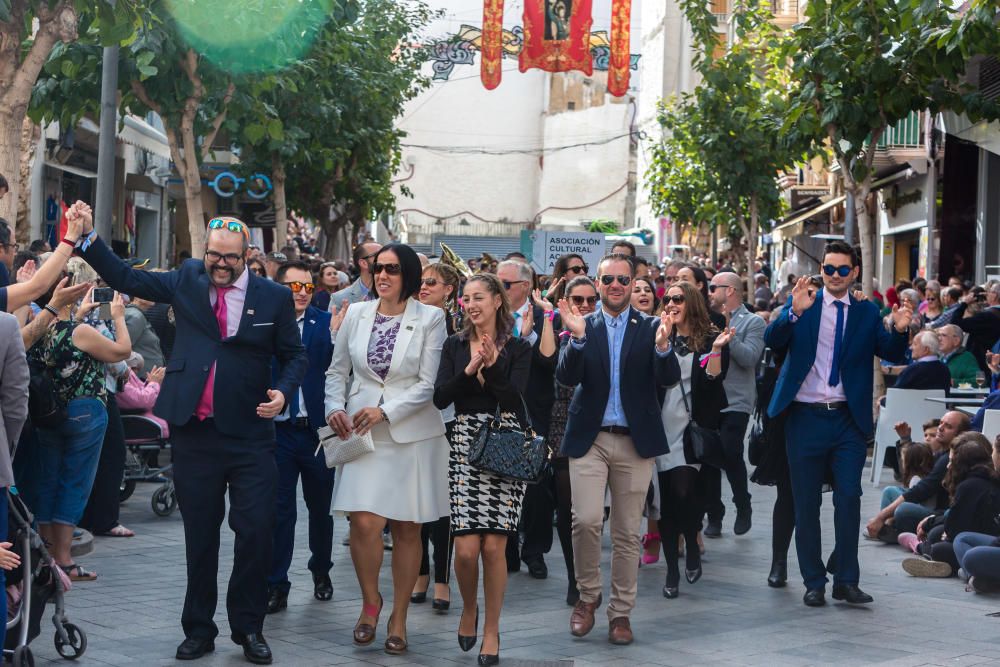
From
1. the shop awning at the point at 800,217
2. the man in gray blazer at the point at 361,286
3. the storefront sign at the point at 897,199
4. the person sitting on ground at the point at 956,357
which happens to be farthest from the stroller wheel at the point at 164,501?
the shop awning at the point at 800,217

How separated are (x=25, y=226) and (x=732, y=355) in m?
12.5

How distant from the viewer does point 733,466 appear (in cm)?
1120

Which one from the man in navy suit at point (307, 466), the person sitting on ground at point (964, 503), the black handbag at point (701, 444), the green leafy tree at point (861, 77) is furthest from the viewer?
the green leafy tree at point (861, 77)

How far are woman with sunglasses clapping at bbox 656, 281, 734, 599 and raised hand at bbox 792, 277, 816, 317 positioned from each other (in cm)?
47

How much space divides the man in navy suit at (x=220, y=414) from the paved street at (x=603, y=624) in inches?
10.5

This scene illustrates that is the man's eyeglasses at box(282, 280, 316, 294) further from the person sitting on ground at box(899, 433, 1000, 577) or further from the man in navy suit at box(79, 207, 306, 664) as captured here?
the person sitting on ground at box(899, 433, 1000, 577)

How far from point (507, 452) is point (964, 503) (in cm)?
399

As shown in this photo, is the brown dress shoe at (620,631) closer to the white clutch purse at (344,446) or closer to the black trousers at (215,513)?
the white clutch purse at (344,446)

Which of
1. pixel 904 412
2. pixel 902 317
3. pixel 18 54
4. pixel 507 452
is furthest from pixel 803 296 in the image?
pixel 18 54

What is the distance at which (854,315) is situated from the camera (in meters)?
8.88

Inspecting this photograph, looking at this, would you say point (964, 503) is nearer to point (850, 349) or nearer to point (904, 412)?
point (850, 349)

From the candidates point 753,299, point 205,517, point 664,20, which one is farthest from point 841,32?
point 664,20

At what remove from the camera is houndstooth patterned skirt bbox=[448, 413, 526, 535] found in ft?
23.5

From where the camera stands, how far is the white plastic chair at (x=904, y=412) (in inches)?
559
